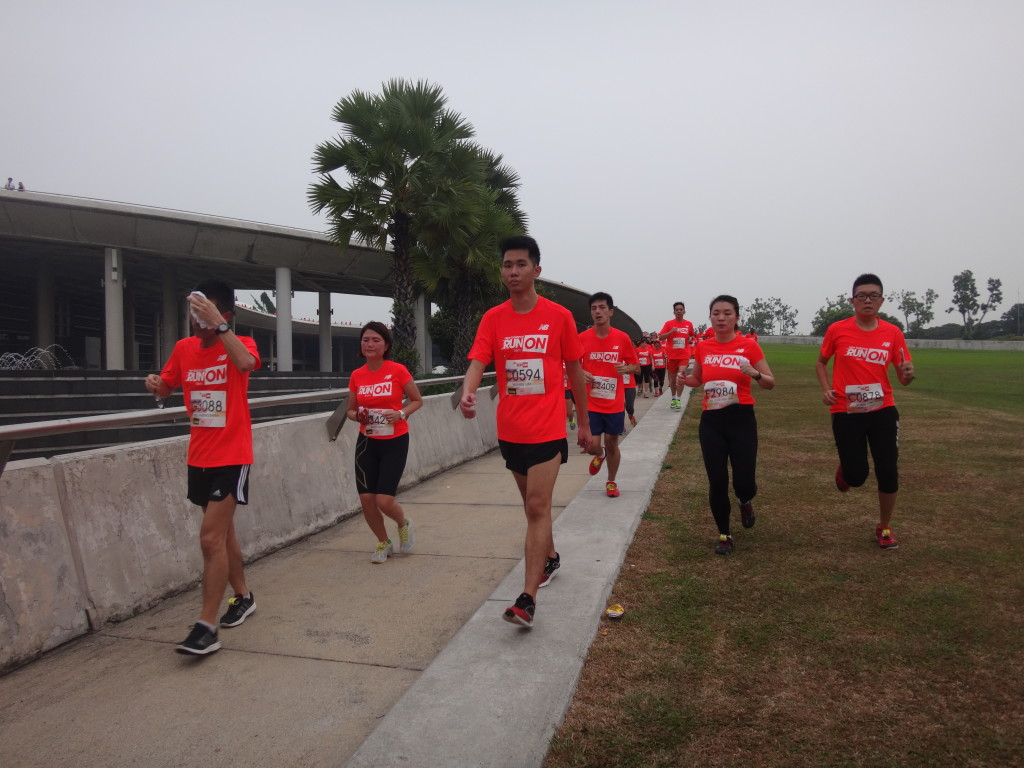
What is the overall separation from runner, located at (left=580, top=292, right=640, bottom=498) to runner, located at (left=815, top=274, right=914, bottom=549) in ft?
6.88

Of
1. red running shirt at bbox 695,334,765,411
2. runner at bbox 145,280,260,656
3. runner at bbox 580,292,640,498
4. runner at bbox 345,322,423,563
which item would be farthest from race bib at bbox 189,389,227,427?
runner at bbox 580,292,640,498

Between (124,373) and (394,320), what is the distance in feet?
22.1

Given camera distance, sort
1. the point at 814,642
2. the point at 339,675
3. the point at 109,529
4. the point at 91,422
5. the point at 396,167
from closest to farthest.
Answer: the point at 339,675
the point at 814,642
the point at 91,422
the point at 109,529
the point at 396,167

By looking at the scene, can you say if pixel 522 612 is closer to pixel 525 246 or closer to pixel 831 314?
pixel 525 246

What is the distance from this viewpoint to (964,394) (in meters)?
20.7

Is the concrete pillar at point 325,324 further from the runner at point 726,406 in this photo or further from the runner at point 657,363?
the runner at point 726,406

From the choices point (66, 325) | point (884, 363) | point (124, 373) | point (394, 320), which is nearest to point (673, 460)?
point (884, 363)

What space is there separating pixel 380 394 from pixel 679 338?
831 cm

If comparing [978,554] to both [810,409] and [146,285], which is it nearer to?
[810,409]

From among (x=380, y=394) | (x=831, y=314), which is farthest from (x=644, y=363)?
(x=831, y=314)

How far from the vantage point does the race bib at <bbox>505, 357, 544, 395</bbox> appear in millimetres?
→ 4180

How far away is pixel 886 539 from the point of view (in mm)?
5383

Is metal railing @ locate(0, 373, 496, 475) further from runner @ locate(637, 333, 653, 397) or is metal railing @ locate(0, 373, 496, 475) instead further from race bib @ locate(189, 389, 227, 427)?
runner @ locate(637, 333, 653, 397)

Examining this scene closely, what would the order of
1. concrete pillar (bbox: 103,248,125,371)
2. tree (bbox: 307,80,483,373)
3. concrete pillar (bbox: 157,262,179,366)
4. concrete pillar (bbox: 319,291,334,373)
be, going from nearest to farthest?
tree (bbox: 307,80,483,373) → concrete pillar (bbox: 103,248,125,371) → concrete pillar (bbox: 157,262,179,366) → concrete pillar (bbox: 319,291,334,373)
